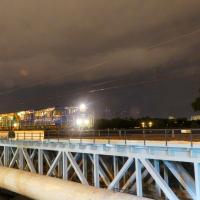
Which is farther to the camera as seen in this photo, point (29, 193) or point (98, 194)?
point (29, 193)

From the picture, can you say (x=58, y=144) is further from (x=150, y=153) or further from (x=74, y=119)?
(x=74, y=119)

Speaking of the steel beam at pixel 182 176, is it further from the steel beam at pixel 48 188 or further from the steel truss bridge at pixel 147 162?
the steel beam at pixel 48 188

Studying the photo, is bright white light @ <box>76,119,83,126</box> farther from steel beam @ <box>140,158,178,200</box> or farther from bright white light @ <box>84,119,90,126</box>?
steel beam @ <box>140,158,178,200</box>

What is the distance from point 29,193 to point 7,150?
420 inches

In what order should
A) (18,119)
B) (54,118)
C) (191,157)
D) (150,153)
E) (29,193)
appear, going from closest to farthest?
(191,157) < (150,153) < (29,193) < (54,118) < (18,119)

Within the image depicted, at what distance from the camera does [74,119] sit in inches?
2552

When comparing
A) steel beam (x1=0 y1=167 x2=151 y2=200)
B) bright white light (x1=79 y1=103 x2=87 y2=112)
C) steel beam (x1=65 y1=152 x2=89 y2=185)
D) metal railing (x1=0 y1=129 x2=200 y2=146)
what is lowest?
steel beam (x1=0 y1=167 x2=151 y2=200)

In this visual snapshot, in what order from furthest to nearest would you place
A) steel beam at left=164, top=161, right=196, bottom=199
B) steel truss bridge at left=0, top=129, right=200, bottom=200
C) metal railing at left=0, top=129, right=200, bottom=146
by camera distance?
metal railing at left=0, top=129, right=200, bottom=146, steel beam at left=164, top=161, right=196, bottom=199, steel truss bridge at left=0, top=129, right=200, bottom=200

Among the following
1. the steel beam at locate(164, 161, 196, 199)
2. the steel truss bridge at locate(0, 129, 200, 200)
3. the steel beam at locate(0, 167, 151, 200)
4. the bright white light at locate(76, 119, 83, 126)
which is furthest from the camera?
the bright white light at locate(76, 119, 83, 126)

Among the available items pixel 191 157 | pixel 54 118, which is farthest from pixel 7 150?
pixel 54 118

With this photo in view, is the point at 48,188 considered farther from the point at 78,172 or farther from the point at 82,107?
the point at 82,107

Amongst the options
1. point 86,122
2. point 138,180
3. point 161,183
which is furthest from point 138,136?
point 86,122

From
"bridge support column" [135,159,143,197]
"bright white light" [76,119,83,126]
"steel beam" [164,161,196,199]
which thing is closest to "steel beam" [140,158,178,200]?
"bridge support column" [135,159,143,197]

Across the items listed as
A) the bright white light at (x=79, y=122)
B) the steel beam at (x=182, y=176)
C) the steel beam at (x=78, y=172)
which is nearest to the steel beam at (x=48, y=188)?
the steel beam at (x=78, y=172)
